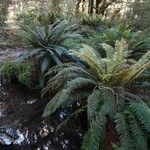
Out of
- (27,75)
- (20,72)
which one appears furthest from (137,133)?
(20,72)

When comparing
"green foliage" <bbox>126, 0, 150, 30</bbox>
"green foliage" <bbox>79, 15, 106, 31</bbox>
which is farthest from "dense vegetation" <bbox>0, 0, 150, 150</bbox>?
"green foliage" <bbox>126, 0, 150, 30</bbox>

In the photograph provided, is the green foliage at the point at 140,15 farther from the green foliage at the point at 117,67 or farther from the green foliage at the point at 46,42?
the green foliage at the point at 117,67

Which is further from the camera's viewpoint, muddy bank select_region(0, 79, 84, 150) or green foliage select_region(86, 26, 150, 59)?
green foliage select_region(86, 26, 150, 59)

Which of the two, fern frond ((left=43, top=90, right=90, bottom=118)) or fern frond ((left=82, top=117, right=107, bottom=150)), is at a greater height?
fern frond ((left=43, top=90, right=90, bottom=118))

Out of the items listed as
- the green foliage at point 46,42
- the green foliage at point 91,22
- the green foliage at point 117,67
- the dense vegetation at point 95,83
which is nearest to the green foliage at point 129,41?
the dense vegetation at point 95,83

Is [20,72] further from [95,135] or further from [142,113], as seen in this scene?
[142,113]

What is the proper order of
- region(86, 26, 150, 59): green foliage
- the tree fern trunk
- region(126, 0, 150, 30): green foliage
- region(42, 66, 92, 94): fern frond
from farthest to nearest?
region(126, 0, 150, 30): green foliage
region(86, 26, 150, 59): green foliage
region(42, 66, 92, 94): fern frond
the tree fern trunk

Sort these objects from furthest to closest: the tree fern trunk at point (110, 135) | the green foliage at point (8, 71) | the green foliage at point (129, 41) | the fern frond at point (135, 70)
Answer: the green foliage at point (129, 41) → the green foliage at point (8, 71) → the fern frond at point (135, 70) → the tree fern trunk at point (110, 135)

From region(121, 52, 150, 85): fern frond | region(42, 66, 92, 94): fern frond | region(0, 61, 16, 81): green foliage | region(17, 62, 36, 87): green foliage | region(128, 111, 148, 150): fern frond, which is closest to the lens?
region(128, 111, 148, 150): fern frond

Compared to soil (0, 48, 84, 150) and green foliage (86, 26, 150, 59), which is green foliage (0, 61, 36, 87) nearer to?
soil (0, 48, 84, 150)

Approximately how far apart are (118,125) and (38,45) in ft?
9.90

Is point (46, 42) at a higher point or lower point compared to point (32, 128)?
higher

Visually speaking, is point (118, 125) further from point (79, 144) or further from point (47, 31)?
point (47, 31)

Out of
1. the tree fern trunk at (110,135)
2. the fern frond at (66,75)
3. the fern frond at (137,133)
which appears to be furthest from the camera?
the fern frond at (66,75)
